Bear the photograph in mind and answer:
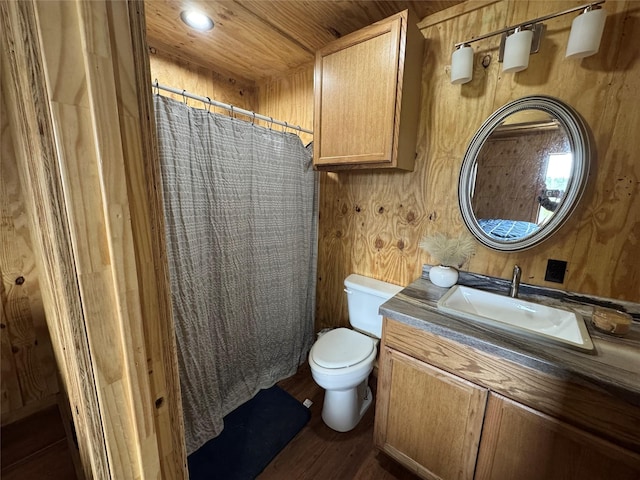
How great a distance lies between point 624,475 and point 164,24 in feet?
9.16

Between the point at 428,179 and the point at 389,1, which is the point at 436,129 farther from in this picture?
the point at 389,1

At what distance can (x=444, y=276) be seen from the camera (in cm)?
139

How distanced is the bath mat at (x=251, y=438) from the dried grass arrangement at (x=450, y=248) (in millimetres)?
1251

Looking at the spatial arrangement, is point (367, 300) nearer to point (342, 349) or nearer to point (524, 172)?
point (342, 349)

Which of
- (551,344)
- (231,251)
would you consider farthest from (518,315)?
(231,251)

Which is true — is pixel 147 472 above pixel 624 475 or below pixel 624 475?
above

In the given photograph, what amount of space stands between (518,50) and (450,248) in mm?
934

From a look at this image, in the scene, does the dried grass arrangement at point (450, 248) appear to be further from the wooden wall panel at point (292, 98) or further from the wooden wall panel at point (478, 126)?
the wooden wall panel at point (292, 98)

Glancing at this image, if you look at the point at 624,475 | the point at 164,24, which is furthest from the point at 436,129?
the point at 164,24

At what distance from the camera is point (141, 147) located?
0.48 m

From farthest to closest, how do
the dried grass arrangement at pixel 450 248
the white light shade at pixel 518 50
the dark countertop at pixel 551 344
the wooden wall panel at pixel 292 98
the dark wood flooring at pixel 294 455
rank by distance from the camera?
the wooden wall panel at pixel 292 98
the dried grass arrangement at pixel 450 248
the dark wood flooring at pixel 294 455
the white light shade at pixel 518 50
the dark countertop at pixel 551 344

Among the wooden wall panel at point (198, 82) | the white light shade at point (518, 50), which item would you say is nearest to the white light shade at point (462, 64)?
the white light shade at point (518, 50)

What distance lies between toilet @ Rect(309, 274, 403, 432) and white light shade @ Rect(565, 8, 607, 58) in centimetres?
134

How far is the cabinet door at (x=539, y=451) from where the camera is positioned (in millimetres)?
786
